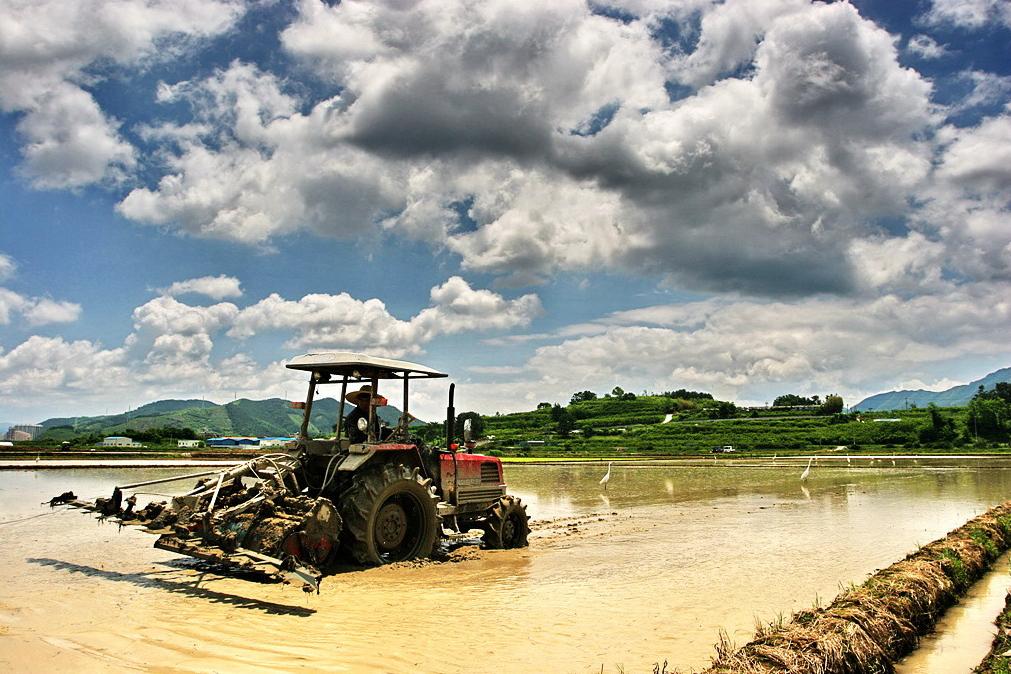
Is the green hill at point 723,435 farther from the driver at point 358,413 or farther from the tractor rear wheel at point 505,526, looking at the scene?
the driver at point 358,413

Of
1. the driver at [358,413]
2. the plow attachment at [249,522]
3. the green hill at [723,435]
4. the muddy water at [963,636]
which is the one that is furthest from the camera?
the green hill at [723,435]

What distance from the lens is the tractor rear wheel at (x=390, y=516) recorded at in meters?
9.71

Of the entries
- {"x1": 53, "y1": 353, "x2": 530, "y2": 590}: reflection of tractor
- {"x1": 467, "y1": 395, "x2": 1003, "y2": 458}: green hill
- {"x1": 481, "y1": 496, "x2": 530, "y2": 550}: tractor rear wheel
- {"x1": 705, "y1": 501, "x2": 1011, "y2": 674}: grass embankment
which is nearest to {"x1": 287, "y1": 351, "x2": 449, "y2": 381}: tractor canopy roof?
{"x1": 53, "y1": 353, "x2": 530, "y2": 590}: reflection of tractor

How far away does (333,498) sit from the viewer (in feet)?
33.6

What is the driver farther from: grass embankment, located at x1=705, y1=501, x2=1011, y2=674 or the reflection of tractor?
grass embankment, located at x1=705, y1=501, x2=1011, y2=674

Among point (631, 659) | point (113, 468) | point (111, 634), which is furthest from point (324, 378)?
point (113, 468)

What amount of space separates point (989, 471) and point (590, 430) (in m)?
70.9

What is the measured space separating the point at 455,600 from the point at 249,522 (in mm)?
2854

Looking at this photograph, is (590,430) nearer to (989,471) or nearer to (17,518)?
(989,471)

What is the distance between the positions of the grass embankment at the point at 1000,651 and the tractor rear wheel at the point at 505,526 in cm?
719

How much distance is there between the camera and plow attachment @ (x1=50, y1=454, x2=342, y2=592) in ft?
28.2

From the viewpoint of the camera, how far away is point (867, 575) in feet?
34.6

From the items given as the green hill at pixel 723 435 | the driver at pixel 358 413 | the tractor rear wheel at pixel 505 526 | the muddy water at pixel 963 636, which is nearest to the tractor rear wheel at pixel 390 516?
the driver at pixel 358 413

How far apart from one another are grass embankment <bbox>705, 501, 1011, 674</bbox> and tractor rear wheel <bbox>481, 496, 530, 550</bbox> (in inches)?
234
